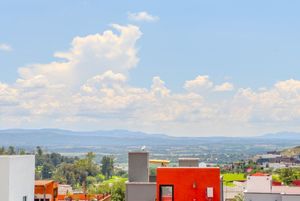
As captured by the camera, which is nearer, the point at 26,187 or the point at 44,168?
the point at 26,187

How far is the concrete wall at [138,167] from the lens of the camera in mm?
28578

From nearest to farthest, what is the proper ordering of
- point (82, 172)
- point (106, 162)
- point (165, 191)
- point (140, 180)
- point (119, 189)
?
point (165, 191)
point (140, 180)
point (119, 189)
point (82, 172)
point (106, 162)

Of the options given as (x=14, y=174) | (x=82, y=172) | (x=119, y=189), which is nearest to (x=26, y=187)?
(x=14, y=174)

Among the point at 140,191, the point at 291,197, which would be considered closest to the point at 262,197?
the point at 291,197

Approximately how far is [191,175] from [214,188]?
120cm

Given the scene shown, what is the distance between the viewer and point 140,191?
2822 cm

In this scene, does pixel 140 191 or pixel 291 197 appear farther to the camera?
pixel 291 197

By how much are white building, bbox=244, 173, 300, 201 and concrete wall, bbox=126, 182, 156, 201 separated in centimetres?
901

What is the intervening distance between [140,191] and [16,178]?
738 centimetres

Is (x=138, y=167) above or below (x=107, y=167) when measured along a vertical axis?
above

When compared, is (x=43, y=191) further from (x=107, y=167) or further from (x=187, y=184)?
(x=107, y=167)

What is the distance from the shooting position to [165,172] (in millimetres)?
25875

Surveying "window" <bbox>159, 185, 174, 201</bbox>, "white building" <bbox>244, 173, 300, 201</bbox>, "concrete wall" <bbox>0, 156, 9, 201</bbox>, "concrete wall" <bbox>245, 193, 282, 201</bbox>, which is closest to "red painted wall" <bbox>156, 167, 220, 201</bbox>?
"window" <bbox>159, 185, 174, 201</bbox>

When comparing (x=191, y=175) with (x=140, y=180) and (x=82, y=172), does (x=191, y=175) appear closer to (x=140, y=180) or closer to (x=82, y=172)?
(x=140, y=180)
